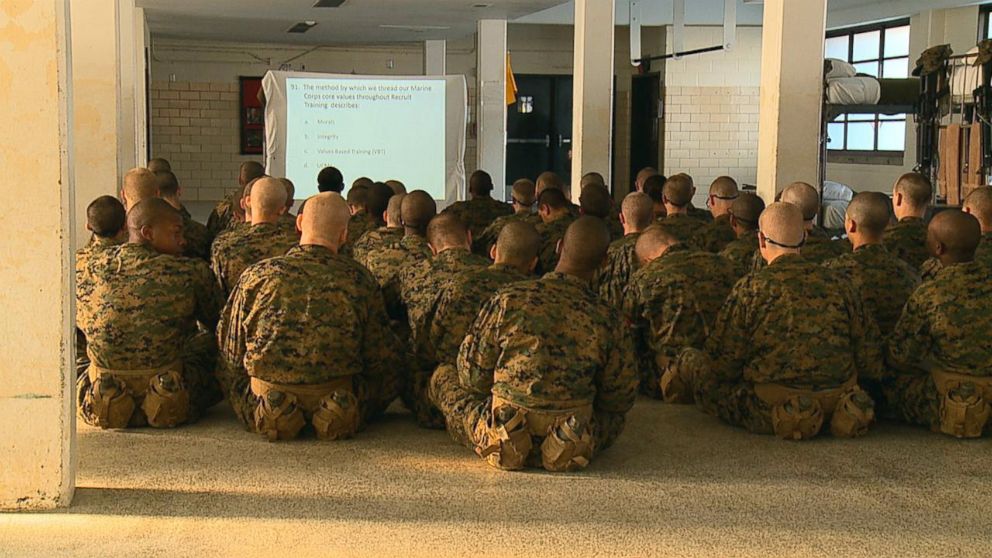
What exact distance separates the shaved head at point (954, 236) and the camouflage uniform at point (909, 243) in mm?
1301

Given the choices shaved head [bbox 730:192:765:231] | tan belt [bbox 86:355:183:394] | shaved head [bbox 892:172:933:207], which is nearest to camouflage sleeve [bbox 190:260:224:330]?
tan belt [bbox 86:355:183:394]

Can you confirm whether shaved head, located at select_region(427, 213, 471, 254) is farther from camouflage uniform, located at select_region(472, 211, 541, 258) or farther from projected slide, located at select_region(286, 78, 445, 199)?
projected slide, located at select_region(286, 78, 445, 199)

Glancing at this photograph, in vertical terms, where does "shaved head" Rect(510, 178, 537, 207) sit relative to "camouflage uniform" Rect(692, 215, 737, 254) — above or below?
above

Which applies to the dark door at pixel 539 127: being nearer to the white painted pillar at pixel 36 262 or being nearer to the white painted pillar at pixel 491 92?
the white painted pillar at pixel 491 92

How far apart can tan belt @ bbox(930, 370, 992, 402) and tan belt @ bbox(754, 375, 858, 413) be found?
0.40 m

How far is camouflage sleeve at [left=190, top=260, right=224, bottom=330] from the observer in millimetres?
5367

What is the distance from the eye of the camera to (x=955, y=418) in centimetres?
524

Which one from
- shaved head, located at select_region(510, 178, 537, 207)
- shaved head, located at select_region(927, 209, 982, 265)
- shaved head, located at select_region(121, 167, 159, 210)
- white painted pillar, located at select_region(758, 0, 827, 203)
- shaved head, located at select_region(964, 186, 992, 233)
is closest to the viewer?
shaved head, located at select_region(927, 209, 982, 265)

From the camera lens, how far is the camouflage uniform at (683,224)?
7453mm

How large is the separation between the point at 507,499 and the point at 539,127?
18.5 meters

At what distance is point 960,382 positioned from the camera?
17.2 ft

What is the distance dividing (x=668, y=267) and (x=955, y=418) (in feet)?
5.20

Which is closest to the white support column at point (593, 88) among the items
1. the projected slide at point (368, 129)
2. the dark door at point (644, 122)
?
the projected slide at point (368, 129)

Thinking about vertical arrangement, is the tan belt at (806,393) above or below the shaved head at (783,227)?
below
